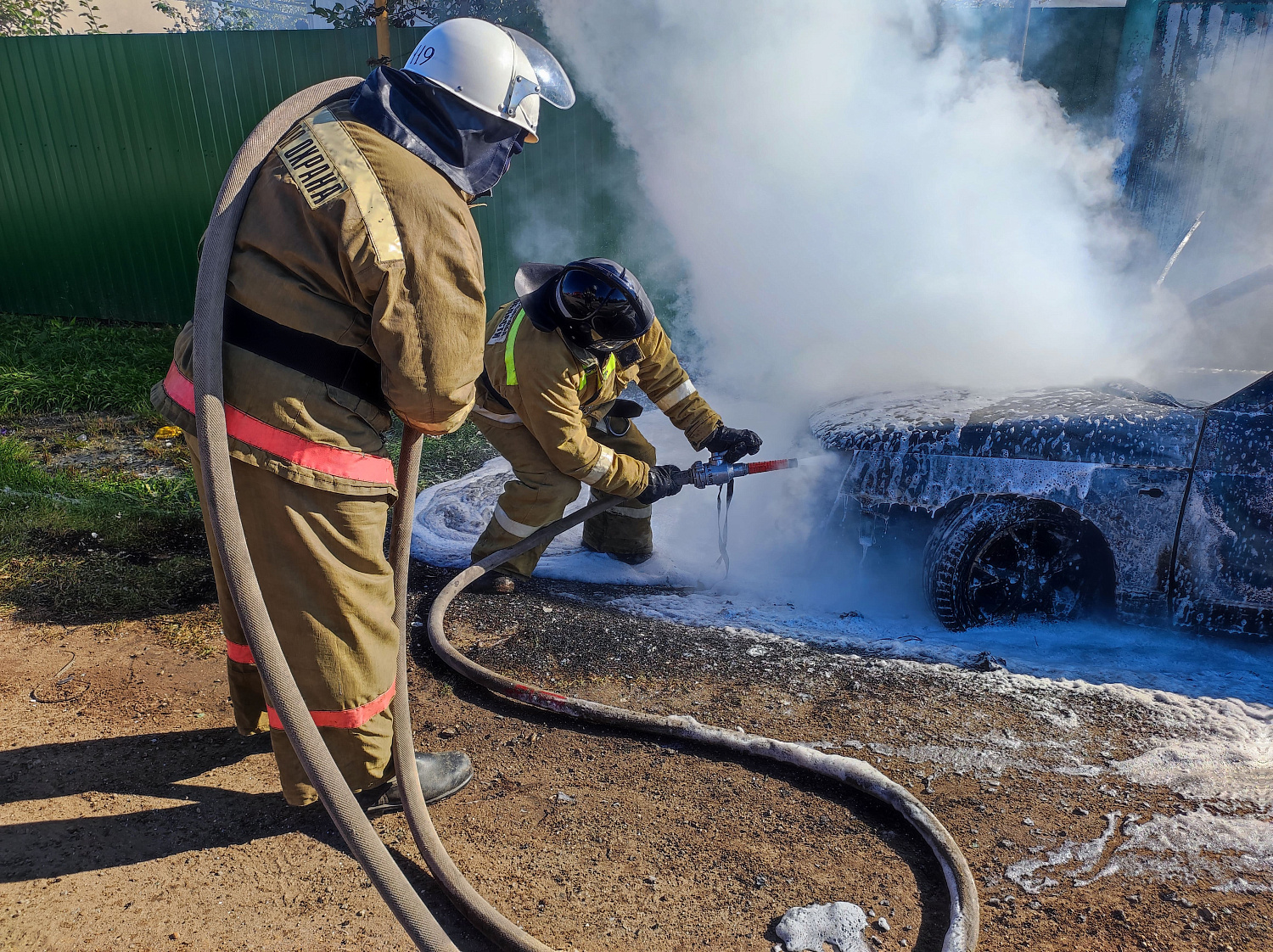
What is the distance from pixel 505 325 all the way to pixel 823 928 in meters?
2.65

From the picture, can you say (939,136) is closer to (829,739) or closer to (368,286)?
(829,739)

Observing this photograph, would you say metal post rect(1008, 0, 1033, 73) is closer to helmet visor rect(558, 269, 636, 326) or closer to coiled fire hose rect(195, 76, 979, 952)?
helmet visor rect(558, 269, 636, 326)

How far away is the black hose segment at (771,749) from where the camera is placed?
1951 mm

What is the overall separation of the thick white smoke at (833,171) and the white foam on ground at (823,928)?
3.50 m

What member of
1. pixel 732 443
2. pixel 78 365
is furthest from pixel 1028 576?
pixel 78 365

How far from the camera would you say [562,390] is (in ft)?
11.0

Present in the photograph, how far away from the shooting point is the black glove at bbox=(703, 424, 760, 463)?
12.8 ft

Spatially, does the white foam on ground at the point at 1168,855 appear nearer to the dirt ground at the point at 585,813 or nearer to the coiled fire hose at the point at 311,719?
the dirt ground at the point at 585,813

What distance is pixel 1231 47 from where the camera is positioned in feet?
21.6

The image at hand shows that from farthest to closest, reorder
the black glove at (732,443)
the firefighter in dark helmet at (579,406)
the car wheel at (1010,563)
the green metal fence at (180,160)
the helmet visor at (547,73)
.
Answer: the green metal fence at (180,160) < the black glove at (732,443) < the firefighter in dark helmet at (579,406) < the car wheel at (1010,563) < the helmet visor at (547,73)

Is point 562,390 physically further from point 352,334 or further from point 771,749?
point 771,749

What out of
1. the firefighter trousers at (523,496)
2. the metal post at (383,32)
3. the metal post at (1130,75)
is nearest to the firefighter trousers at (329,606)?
the firefighter trousers at (523,496)

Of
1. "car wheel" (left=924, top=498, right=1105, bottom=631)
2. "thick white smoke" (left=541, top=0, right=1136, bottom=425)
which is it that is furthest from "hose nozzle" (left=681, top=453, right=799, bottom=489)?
"thick white smoke" (left=541, top=0, right=1136, bottom=425)

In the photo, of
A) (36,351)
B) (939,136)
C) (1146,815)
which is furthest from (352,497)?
(36,351)
